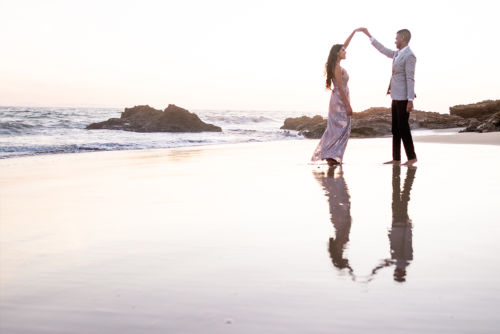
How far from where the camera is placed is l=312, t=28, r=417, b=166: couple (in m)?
8.20

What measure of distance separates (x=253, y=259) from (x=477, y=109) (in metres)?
27.0

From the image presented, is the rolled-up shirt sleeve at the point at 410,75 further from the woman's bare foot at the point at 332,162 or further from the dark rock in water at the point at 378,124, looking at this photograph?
the dark rock in water at the point at 378,124

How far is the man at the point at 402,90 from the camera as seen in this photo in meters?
8.18

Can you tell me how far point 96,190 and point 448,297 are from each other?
4245mm

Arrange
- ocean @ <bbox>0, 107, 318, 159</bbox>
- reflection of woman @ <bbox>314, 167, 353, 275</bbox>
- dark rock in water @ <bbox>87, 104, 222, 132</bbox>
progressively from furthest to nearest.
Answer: dark rock in water @ <bbox>87, 104, 222, 132</bbox>, ocean @ <bbox>0, 107, 318, 159</bbox>, reflection of woman @ <bbox>314, 167, 353, 275</bbox>

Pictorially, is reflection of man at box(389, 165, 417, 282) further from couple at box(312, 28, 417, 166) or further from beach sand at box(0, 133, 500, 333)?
couple at box(312, 28, 417, 166)

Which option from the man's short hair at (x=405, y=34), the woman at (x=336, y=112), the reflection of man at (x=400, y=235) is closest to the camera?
the reflection of man at (x=400, y=235)

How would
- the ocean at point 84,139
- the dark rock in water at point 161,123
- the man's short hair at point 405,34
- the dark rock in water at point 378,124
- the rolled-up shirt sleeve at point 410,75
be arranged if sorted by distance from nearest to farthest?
the rolled-up shirt sleeve at point 410,75
the man's short hair at point 405,34
the ocean at point 84,139
the dark rock in water at point 378,124
the dark rock in water at point 161,123

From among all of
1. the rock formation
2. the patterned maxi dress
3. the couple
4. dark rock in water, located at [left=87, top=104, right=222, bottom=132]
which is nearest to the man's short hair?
the couple

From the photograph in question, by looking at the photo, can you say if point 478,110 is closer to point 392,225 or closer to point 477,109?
point 477,109

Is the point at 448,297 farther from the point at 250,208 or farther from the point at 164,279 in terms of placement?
the point at 250,208

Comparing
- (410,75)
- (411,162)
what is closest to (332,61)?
(410,75)

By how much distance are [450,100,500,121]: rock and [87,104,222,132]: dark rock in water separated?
43.3ft

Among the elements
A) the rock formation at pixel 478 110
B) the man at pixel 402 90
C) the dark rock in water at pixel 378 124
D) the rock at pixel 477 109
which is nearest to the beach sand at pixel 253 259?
the man at pixel 402 90
